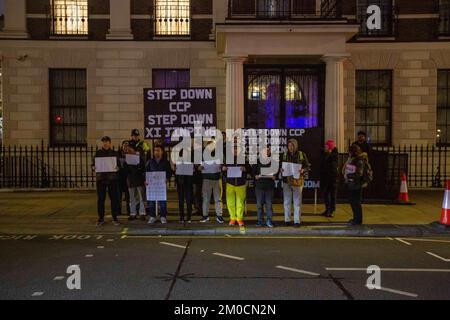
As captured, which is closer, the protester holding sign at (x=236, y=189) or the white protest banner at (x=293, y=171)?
the white protest banner at (x=293, y=171)

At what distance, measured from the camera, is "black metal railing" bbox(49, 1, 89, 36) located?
18578 mm

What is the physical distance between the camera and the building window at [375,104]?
18734mm

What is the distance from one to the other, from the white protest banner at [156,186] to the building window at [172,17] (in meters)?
8.60

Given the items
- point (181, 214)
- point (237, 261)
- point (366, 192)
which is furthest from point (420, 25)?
point (237, 261)

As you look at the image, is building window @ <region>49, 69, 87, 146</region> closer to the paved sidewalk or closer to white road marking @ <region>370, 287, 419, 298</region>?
the paved sidewalk

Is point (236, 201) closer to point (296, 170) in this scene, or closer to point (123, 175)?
point (296, 170)

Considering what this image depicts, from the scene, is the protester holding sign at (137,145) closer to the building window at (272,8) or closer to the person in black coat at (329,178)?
Answer: the person in black coat at (329,178)

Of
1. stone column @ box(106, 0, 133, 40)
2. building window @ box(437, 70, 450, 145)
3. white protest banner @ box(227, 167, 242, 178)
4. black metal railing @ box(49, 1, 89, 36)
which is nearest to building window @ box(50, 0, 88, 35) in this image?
black metal railing @ box(49, 1, 89, 36)

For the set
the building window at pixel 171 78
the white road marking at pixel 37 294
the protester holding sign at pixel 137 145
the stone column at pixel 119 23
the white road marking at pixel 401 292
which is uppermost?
the stone column at pixel 119 23

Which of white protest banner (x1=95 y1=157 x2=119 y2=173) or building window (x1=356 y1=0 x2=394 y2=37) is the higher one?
building window (x1=356 y1=0 x2=394 y2=37)

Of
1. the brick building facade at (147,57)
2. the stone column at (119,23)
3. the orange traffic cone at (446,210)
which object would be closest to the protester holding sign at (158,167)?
the orange traffic cone at (446,210)

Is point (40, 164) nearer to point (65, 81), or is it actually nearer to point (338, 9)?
point (65, 81)

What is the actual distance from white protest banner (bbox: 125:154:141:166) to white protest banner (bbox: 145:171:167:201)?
0.39m
